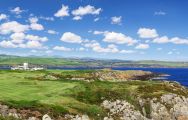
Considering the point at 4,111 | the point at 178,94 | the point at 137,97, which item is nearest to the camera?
the point at 4,111

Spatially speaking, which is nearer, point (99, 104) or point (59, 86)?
point (99, 104)

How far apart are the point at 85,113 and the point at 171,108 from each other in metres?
20.2

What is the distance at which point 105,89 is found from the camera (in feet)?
251

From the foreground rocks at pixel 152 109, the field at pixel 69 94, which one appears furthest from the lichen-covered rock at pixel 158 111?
the field at pixel 69 94

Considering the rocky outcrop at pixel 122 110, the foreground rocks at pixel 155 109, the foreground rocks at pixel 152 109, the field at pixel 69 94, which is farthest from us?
the foreground rocks at pixel 155 109

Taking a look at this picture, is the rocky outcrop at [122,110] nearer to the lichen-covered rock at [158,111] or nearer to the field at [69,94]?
the field at [69,94]

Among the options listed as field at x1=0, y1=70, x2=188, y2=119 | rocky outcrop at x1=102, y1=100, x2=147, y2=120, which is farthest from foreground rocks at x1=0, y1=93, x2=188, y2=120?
field at x1=0, y1=70, x2=188, y2=119

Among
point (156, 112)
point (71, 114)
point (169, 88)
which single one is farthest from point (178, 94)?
point (71, 114)

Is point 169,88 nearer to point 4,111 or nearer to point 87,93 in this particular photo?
point 87,93

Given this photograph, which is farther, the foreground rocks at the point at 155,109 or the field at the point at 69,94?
the foreground rocks at the point at 155,109

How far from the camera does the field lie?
59.6 m

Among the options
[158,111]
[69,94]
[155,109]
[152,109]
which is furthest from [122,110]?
[69,94]

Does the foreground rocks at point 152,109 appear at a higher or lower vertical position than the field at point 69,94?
lower

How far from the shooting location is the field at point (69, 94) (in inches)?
2345
